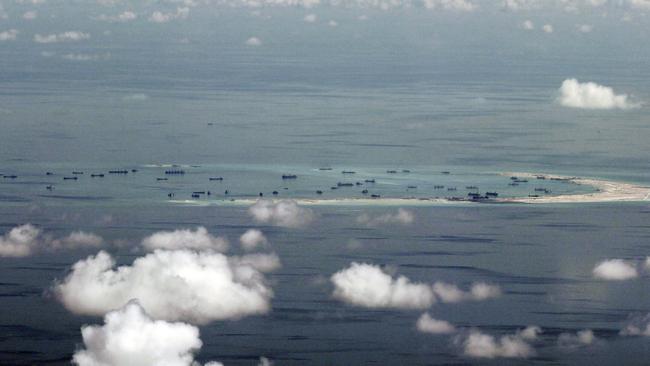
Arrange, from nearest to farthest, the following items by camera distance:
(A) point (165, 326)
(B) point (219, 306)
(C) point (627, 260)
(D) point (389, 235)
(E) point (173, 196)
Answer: (A) point (165, 326), (B) point (219, 306), (C) point (627, 260), (D) point (389, 235), (E) point (173, 196)

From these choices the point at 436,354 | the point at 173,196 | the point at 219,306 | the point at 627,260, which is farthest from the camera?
the point at 173,196

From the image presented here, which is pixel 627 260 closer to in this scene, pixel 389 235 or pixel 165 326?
pixel 389 235

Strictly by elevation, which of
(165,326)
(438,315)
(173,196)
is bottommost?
(165,326)

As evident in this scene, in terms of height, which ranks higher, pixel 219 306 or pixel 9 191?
pixel 9 191

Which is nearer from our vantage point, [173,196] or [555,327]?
[555,327]

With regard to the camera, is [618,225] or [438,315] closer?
[438,315]

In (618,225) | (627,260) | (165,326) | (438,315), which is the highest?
(618,225)

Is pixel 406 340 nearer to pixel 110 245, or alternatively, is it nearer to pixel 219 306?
pixel 219 306

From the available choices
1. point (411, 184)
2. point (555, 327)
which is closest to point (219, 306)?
point (555, 327)

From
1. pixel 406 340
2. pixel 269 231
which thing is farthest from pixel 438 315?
pixel 269 231
